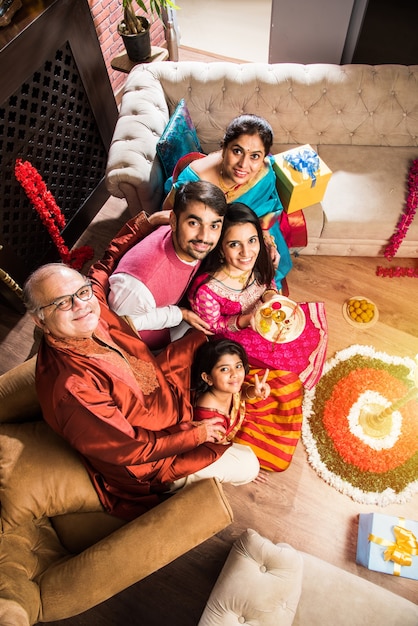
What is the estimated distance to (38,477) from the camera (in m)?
1.71

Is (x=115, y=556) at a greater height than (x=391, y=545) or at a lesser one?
lesser

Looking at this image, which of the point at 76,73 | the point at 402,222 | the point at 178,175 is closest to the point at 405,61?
the point at 402,222

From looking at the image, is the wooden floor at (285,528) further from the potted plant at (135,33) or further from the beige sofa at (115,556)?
the potted plant at (135,33)

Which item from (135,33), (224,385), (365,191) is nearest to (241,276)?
(224,385)

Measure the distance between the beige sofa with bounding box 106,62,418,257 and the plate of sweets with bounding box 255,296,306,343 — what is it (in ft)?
2.57

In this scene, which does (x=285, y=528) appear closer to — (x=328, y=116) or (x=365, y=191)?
(x=365, y=191)

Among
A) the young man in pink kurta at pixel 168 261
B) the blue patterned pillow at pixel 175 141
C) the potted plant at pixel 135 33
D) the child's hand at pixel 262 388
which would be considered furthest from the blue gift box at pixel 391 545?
the potted plant at pixel 135 33

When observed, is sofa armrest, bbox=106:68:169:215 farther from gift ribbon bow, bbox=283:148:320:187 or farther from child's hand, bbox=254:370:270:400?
child's hand, bbox=254:370:270:400

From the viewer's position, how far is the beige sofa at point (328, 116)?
8.86ft

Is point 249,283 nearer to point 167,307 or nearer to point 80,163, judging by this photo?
point 167,307

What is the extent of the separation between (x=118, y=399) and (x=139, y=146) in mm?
1568

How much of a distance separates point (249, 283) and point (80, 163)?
1.78 meters

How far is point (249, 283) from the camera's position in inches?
93.0

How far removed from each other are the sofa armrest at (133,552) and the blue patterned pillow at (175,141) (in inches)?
74.8
